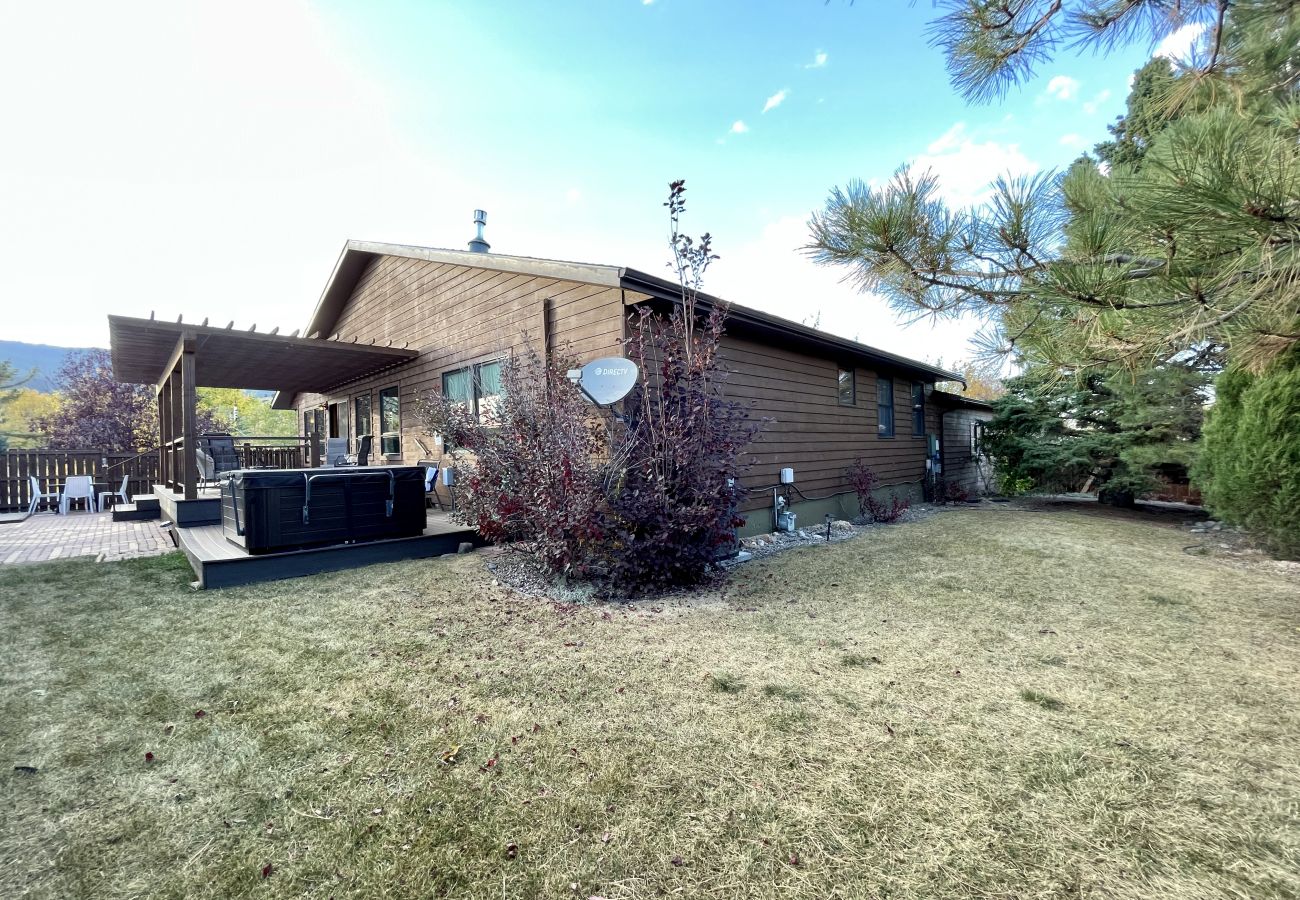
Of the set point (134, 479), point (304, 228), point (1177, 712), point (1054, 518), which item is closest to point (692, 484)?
point (1177, 712)

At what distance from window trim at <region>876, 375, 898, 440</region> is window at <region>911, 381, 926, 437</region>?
1.10 metres

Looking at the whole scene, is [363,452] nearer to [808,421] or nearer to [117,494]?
[117,494]

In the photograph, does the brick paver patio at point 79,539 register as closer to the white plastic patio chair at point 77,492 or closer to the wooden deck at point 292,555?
the wooden deck at point 292,555

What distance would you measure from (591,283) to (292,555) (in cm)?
406

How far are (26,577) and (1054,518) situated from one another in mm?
13574

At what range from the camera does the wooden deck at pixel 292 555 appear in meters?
4.84

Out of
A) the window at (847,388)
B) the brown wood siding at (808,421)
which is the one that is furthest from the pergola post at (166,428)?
the window at (847,388)

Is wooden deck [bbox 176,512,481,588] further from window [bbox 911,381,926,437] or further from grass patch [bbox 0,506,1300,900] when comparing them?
window [bbox 911,381,926,437]

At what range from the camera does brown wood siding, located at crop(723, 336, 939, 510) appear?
23.7ft

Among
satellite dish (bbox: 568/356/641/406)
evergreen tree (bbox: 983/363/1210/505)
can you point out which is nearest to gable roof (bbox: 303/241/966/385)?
A: satellite dish (bbox: 568/356/641/406)

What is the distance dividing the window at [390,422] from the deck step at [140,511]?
403 cm

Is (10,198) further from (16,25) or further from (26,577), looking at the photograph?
(26,577)

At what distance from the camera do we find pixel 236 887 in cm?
147

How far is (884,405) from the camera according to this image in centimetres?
1097
